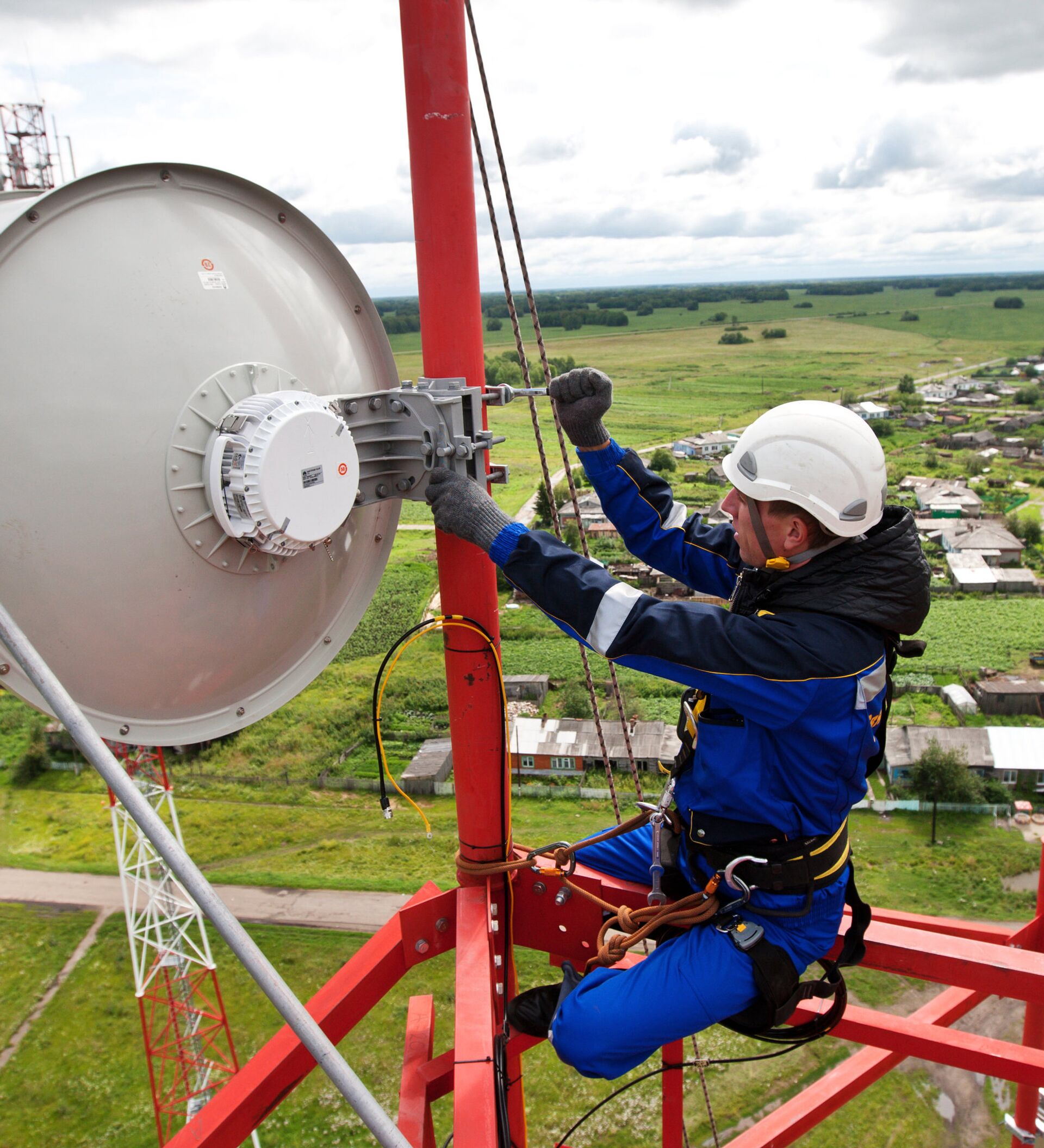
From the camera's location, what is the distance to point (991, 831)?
81.3 ft

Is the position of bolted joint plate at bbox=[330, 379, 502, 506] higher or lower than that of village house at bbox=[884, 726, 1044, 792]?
higher

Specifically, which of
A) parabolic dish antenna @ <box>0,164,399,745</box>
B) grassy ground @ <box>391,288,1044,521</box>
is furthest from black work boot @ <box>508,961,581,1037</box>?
grassy ground @ <box>391,288,1044,521</box>

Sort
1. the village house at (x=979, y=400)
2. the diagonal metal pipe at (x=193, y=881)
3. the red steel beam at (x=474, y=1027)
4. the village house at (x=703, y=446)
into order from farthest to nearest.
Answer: the village house at (x=979, y=400) → the village house at (x=703, y=446) → the red steel beam at (x=474, y=1027) → the diagonal metal pipe at (x=193, y=881)

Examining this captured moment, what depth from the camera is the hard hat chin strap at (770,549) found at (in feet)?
10.2

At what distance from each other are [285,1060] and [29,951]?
910 inches

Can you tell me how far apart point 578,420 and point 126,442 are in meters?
1.72

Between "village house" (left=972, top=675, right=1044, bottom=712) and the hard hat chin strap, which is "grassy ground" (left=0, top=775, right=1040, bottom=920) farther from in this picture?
the hard hat chin strap

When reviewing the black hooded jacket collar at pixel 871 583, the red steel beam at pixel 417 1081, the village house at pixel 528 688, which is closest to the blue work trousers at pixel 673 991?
the red steel beam at pixel 417 1081

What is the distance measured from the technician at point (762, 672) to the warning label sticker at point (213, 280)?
926mm

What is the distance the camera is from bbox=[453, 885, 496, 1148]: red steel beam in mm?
2625

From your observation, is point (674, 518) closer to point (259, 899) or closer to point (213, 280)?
point (213, 280)

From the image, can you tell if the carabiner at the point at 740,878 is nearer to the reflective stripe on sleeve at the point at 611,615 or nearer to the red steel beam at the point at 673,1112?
the reflective stripe on sleeve at the point at 611,615

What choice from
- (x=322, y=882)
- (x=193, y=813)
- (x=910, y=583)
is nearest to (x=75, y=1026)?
(x=322, y=882)

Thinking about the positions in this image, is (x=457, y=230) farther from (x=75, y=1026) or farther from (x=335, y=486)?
(x=75, y=1026)
